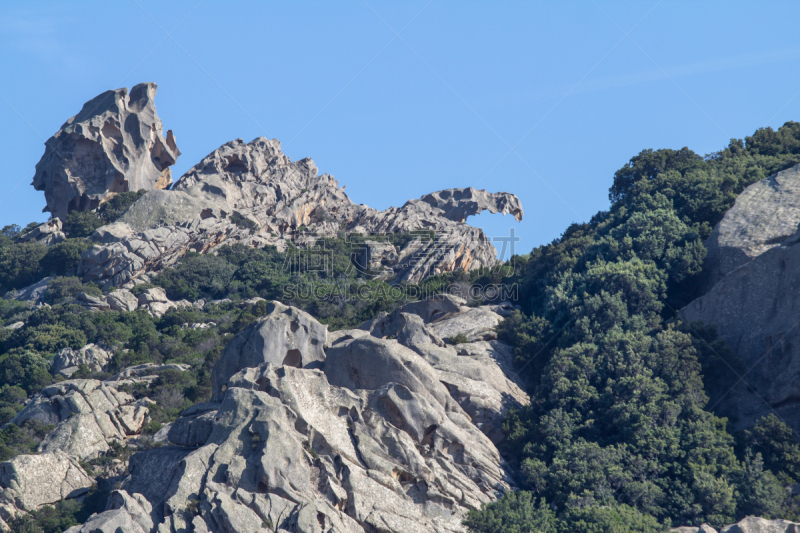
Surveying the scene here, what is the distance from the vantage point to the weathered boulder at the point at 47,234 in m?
84.5

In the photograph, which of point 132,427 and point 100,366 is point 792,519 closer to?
point 132,427

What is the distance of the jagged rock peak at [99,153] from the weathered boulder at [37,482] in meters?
60.3

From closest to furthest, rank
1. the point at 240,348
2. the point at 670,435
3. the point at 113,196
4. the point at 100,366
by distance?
the point at 670,435, the point at 240,348, the point at 100,366, the point at 113,196

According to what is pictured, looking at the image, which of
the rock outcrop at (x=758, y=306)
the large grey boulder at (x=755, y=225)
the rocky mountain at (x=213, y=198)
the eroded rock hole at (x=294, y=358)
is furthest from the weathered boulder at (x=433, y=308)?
the rocky mountain at (x=213, y=198)

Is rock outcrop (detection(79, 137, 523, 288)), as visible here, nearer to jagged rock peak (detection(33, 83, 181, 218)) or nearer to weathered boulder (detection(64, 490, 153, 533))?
jagged rock peak (detection(33, 83, 181, 218))

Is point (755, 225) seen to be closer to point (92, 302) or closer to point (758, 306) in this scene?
point (758, 306)

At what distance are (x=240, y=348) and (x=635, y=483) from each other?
62.3 ft

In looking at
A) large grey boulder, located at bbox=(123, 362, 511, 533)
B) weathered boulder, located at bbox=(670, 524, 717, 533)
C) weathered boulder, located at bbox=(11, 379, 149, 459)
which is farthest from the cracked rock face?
weathered boulder, located at bbox=(670, 524, 717, 533)

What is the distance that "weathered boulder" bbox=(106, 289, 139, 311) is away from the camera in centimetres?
6600

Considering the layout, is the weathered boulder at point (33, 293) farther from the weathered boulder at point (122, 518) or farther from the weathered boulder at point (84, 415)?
the weathered boulder at point (122, 518)

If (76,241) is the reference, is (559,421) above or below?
below

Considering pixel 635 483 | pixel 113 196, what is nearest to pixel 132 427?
pixel 635 483

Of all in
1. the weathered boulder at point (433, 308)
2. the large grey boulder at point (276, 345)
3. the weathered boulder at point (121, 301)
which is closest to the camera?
the large grey boulder at point (276, 345)

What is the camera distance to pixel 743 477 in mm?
33156
